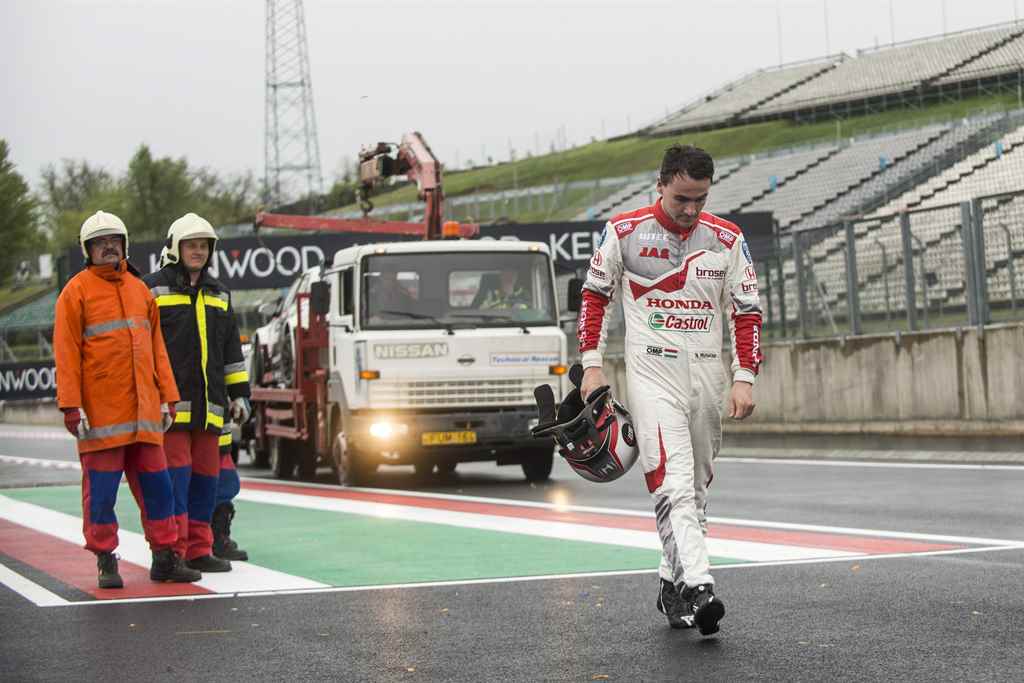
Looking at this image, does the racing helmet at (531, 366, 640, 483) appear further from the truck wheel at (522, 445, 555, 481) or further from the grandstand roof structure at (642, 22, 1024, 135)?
the grandstand roof structure at (642, 22, 1024, 135)

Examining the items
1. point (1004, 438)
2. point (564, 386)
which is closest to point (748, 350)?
point (564, 386)

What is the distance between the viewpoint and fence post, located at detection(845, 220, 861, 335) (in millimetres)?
21844

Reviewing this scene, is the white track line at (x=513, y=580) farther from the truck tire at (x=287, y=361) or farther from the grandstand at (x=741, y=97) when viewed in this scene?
the grandstand at (x=741, y=97)

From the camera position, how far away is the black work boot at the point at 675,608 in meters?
7.32

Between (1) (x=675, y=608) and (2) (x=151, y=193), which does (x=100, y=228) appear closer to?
(1) (x=675, y=608)

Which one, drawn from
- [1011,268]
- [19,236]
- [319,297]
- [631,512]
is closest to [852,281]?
[1011,268]

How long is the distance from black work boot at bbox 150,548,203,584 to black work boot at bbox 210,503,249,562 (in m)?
→ 0.82

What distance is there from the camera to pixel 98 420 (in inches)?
356

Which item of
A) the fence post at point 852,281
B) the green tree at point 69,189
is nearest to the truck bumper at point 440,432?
the fence post at point 852,281

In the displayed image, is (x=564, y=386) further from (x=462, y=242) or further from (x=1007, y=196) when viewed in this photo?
(x=1007, y=196)

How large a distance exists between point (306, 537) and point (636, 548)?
8.58 ft

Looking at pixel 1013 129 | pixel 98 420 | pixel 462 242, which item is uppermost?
pixel 1013 129

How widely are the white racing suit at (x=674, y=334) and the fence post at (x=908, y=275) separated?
1359 cm

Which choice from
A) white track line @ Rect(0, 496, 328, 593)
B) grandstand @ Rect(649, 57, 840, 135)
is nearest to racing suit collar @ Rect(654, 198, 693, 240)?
white track line @ Rect(0, 496, 328, 593)
